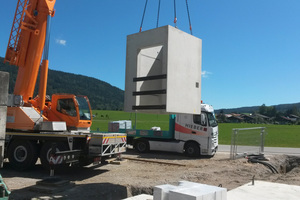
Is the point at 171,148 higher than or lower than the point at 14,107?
lower

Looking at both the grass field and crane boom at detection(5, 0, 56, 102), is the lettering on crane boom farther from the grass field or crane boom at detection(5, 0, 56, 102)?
crane boom at detection(5, 0, 56, 102)

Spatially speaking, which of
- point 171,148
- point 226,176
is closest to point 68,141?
point 226,176

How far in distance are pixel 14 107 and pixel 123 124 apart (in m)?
8.04

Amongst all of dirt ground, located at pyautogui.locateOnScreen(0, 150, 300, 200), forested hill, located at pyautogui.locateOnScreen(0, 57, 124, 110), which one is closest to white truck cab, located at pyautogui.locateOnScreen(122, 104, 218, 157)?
dirt ground, located at pyautogui.locateOnScreen(0, 150, 300, 200)

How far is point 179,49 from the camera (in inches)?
257

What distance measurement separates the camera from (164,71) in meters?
6.33

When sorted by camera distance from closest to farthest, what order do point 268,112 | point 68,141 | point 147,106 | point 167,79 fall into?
point 167,79
point 147,106
point 68,141
point 268,112

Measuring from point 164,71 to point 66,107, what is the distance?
5627 millimetres

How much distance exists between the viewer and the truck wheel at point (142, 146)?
15.1 metres

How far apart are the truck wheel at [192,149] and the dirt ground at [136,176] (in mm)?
565

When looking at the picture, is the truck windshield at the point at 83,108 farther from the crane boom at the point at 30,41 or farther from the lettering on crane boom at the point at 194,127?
the lettering on crane boom at the point at 194,127

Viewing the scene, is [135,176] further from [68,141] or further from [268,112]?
[268,112]

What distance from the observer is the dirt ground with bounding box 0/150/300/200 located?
23.2 feet

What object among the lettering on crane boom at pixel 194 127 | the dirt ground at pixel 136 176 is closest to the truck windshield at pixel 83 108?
the dirt ground at pixel 136 176
